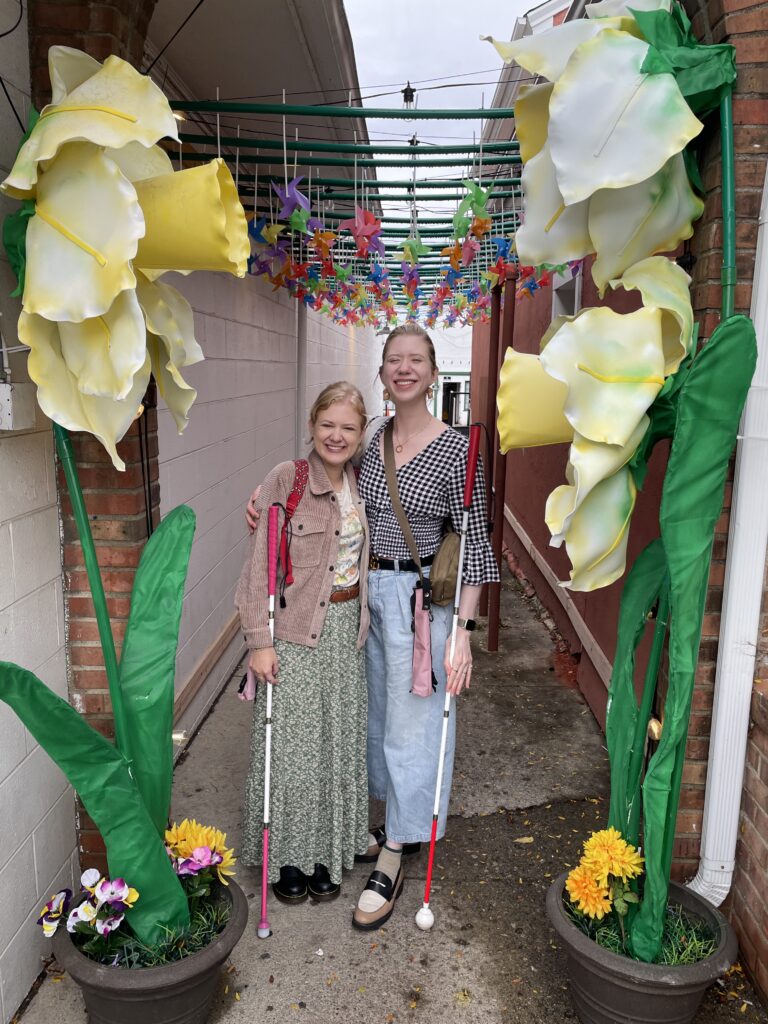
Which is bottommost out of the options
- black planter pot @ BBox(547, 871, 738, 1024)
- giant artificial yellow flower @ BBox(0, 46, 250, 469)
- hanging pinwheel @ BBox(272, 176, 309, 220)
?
black planter pot @ BBox(547, 871, 738, 1024)

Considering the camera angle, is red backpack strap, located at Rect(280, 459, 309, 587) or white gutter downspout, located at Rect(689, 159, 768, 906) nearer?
white gutter downspout, located at Rect(689, 159, 768, 906)

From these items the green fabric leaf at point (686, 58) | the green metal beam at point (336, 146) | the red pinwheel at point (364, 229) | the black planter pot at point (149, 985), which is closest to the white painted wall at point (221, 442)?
the green metal beam at point (336, 146)

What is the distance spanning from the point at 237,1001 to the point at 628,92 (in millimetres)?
2560

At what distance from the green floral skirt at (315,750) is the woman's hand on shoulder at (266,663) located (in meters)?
0.05

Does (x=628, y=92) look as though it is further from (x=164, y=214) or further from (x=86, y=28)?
(x=86, y=28)

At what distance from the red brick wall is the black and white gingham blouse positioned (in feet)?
2.40

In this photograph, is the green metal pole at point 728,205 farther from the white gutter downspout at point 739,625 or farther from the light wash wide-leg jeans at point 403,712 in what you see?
the light wash wide-leg jeans at point 403,712

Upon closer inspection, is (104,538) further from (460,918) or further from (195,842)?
(460,918)

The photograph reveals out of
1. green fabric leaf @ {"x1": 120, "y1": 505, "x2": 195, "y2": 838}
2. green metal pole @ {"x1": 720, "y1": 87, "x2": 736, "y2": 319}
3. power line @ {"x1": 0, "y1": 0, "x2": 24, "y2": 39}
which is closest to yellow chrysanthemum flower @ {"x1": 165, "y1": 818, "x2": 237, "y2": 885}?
green fabric leaf @ {"x1": 120, "y1": 505, "x2": 195, "y2": 838}

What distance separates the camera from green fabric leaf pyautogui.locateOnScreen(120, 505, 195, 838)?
210cm

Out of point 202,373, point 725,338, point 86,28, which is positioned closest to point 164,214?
point 86,28

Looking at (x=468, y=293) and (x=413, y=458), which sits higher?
(x=468, y=293)

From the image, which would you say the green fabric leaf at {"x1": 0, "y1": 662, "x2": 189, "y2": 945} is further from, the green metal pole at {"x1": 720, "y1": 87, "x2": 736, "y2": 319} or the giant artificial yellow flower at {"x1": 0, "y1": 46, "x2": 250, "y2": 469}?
the green metal pole at {"x1": 720, "y1": 87, "x2": 736, "y2": 319}

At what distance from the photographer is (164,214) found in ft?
5.42
